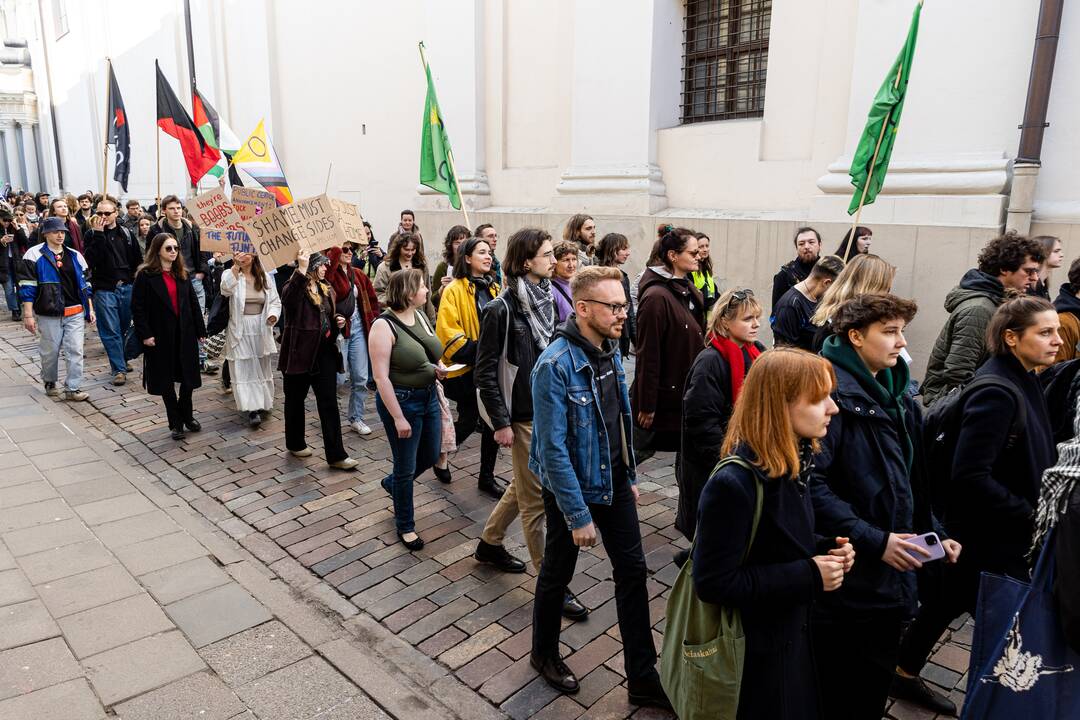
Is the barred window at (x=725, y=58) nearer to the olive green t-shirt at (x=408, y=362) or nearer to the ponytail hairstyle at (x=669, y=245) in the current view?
the ponytail hairstyle at (x=669, y=245)

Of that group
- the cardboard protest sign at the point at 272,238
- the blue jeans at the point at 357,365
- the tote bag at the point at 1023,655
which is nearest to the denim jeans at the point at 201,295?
the blue jeans at the point at 357,365

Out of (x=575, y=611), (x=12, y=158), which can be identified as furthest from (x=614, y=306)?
(x=12, y=158)

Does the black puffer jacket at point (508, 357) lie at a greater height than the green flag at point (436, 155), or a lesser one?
lesser

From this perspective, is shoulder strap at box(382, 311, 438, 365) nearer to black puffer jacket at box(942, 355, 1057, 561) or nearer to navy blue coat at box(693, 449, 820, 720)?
navy blue coat at box(693, 449, 820, 720)

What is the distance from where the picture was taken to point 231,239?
22.4 ft

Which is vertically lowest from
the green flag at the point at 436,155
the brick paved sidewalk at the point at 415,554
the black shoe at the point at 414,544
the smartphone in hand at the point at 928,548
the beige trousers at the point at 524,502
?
the brick paved sidewalk at the point at 415,554

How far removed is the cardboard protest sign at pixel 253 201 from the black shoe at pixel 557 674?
14.3 ft

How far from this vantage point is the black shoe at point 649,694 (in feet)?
10.6

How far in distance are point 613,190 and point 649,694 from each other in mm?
7781

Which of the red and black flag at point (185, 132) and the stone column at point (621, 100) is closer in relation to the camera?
the red and black flag at point (185, 132)

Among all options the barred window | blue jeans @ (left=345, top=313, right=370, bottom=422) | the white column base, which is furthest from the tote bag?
the barred window

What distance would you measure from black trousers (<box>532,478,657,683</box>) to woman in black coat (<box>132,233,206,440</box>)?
4906 mm

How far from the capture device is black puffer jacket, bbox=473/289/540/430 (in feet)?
14.0

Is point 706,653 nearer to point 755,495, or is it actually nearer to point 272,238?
point 755,495
